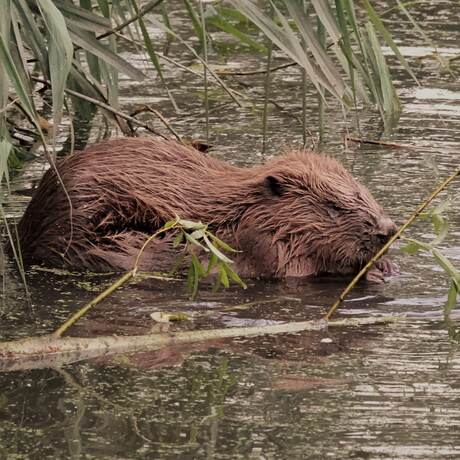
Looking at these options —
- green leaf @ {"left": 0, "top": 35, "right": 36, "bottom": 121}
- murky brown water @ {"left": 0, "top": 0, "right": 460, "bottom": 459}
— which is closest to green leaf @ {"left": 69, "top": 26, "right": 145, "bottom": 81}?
murky brown water @ {"left": 0, "top": 0, "right": 460, "bottom": 459}

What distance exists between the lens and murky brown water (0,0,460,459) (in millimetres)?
3359

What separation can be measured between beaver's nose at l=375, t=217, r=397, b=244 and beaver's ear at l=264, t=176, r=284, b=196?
40 centimetres

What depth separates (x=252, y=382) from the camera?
3.82m

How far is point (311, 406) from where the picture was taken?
11.9 feet

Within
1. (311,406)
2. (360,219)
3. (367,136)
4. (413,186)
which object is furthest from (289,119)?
(311,406)

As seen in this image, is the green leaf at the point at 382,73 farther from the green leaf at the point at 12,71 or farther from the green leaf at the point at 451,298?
the green leaf at the point at 12,71

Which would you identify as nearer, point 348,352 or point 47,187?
point 348,352

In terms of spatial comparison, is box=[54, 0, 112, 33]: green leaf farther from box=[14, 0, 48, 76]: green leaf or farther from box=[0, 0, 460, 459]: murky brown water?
box=[0, 0, 460, 459]: murky brown water

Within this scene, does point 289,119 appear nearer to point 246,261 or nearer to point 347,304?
point 246,261

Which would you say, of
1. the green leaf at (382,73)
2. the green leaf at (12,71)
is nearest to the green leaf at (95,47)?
the green leaf at (12,71)

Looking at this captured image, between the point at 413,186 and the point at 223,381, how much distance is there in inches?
95.8

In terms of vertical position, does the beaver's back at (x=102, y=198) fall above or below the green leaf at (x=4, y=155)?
below

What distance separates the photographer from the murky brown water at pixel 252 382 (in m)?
3.36

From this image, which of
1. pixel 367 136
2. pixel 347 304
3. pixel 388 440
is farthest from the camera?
pixel 367 136
